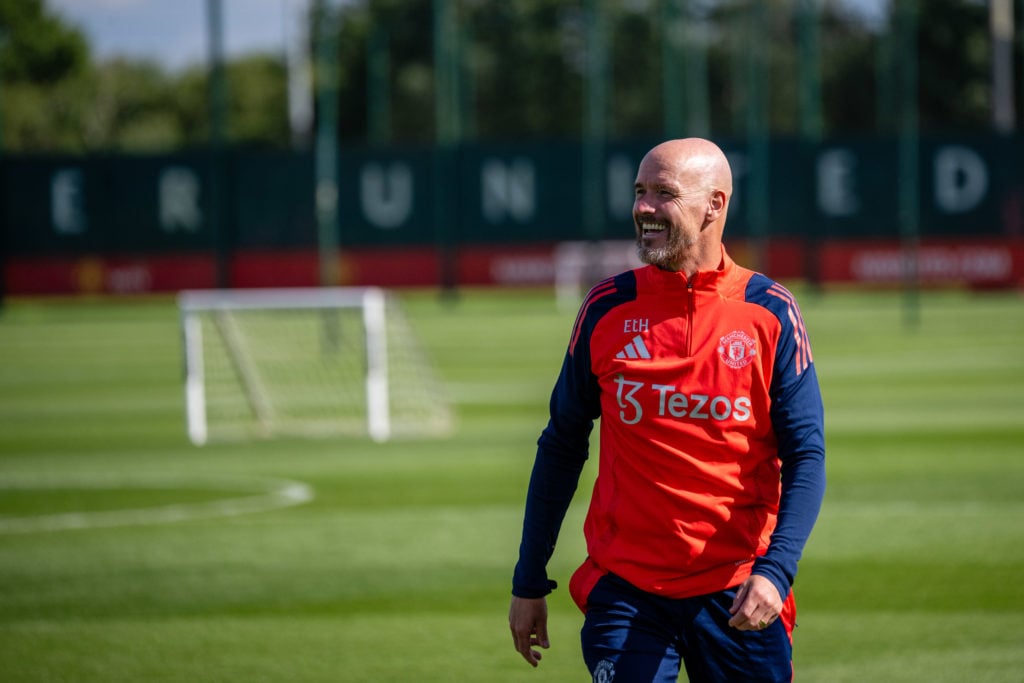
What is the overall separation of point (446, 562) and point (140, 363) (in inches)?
715

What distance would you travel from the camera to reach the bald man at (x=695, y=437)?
4285 mm

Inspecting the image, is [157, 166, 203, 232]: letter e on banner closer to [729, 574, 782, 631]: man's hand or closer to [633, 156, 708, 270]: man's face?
[633, 156, 708, 270]: man's face

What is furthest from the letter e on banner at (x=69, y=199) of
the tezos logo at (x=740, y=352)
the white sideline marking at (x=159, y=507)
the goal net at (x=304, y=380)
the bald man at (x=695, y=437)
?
the tezos logo at (x=740, y=352)

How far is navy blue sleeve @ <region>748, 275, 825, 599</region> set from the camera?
4.23 meters

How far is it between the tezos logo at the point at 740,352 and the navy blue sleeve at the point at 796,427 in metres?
0.07

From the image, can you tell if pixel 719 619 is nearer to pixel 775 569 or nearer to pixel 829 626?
pixel 775 569

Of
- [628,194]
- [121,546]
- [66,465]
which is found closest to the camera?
[121,546]

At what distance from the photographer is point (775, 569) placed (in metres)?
4.13

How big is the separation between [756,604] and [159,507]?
9042 mm

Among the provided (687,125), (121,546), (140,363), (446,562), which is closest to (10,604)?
(121,546)

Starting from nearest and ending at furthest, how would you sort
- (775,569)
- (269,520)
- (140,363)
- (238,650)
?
(775,569), (238,650), (269,520), (140,363)

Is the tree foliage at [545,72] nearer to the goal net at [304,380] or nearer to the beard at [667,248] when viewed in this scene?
the goal net at [304,380]

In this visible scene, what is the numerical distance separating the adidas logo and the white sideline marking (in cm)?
795

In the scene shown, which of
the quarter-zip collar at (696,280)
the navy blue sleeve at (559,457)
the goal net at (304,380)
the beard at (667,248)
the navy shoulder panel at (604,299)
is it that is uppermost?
the beard at (667,248)
